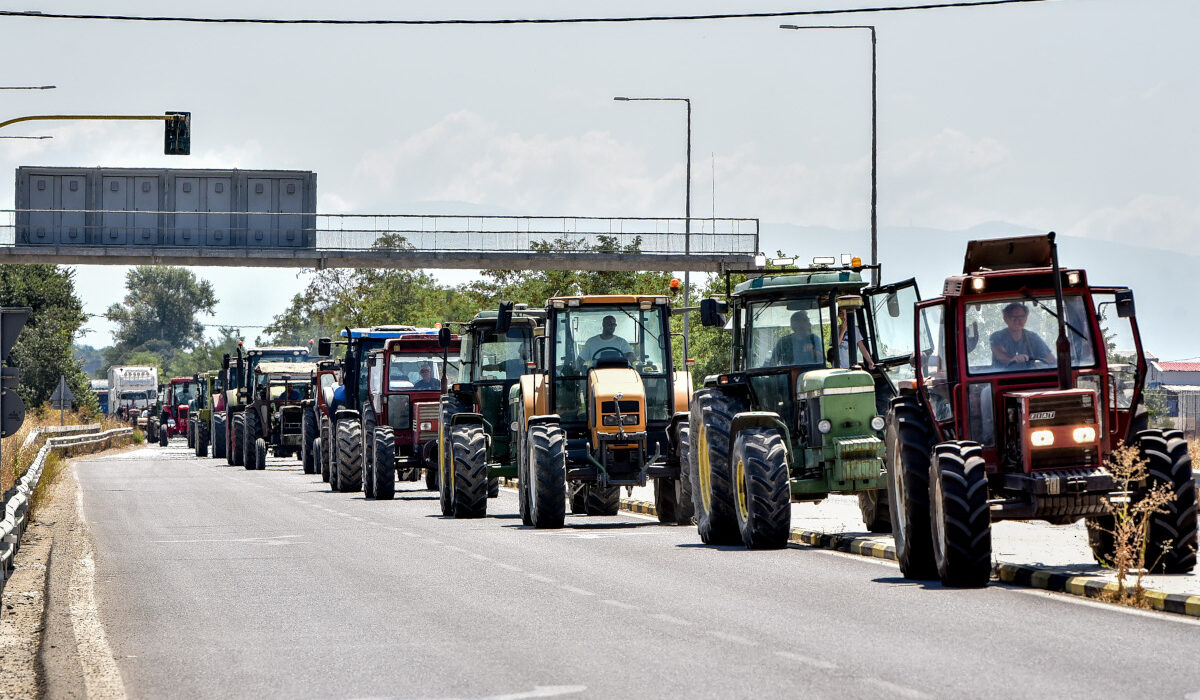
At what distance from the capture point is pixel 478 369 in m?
28.3

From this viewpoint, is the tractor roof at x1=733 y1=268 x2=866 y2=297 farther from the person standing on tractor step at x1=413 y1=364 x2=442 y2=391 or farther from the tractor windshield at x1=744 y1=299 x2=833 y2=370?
Answer: the person standing on tractor step at x1=413 y1=364 x2=442 y2=391

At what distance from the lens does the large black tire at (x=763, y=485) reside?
19.2 meters

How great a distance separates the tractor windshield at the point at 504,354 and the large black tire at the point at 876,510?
7.89 meters

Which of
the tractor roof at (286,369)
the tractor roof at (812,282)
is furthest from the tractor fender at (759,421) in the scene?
the tractor roof at (286,369)

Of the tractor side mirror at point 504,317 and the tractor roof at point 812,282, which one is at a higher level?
the tractor roof at point 812,282

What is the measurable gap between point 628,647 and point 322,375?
3010cm

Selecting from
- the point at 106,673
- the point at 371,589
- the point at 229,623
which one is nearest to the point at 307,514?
the point at 371,589

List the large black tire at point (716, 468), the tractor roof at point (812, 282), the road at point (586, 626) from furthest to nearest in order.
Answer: the tractor roof at point (812, 282), the large black tire at point (716, 468), the road at point (586, 626)

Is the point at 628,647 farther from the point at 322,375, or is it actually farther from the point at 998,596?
the point at 322,375

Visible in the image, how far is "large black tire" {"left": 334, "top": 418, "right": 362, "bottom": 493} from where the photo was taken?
35719 mm

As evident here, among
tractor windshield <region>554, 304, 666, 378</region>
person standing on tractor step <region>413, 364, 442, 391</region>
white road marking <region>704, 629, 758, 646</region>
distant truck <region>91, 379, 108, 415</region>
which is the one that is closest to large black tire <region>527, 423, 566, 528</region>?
tractor windshield <region>554, 304, 666, 378</region>

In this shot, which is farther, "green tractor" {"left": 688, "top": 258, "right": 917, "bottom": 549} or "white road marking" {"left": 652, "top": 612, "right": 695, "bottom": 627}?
"green tractor" {"left": 688, "top": 258, "right": 917, "bottom": 549}

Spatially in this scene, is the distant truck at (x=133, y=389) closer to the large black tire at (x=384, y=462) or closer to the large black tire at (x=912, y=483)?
the large black tire at (x=384, y=462)

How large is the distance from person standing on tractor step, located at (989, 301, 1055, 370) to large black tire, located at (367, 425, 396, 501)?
1828 cm
